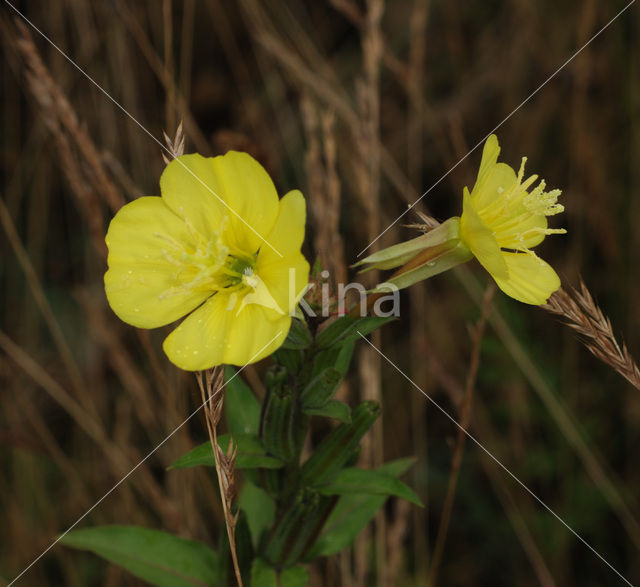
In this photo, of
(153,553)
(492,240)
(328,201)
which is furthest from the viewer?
(328,201)

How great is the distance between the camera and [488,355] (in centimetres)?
258

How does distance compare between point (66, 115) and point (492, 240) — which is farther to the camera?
point (66, 115)

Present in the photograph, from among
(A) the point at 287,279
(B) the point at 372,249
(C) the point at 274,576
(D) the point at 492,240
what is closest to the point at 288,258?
(A) the point at 287,279

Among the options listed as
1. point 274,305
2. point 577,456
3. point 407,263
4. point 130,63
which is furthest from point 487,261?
point 130,63

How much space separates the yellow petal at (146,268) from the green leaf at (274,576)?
558mm

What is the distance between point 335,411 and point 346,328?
156mm

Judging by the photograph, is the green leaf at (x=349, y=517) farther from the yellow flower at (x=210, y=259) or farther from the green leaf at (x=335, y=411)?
the yellow flower at (x=210, y=259)

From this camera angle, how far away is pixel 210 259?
1.31m

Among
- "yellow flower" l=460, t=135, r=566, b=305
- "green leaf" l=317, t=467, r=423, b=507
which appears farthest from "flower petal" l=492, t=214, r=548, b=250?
"green leaf" l=317, t=467, r=423, b=507

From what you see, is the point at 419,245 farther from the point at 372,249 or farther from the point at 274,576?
the point at 372,249

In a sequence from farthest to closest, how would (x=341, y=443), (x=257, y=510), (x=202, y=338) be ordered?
1. (x=257, y=510)
2. (x=341, y=443)
3. (x=202, y=338)

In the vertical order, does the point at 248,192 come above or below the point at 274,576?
above

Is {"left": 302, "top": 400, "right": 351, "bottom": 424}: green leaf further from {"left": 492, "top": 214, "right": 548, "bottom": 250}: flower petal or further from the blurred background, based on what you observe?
the blurred background

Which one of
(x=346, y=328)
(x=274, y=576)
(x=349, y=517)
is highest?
(x=346, y=328)
